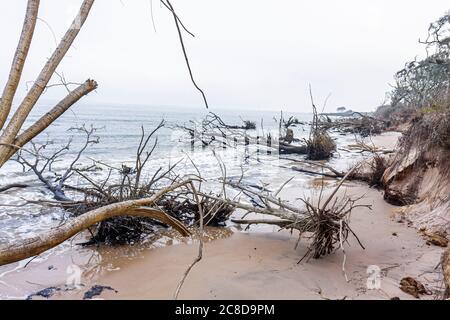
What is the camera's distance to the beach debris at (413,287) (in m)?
2.80

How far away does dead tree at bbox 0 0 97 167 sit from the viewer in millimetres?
854

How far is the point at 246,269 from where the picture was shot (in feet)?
11.5

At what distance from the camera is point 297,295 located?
292 cm

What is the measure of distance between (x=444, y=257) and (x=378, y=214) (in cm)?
322

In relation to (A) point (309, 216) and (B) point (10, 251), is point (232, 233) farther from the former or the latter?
(B) point (10, 251)

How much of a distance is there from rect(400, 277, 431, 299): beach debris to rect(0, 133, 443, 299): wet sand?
0.06m

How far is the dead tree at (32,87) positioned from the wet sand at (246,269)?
2363 millimetres

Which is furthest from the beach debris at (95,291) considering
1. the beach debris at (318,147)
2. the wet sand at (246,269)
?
the beach debris at (318,147)

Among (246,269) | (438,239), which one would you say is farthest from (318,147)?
(246,269)

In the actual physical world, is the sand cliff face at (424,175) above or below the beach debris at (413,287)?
above

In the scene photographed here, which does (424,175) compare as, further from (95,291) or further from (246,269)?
(95,291)

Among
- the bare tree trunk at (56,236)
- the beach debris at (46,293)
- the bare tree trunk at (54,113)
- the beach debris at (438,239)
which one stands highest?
the bare tree trunk at (54,113)

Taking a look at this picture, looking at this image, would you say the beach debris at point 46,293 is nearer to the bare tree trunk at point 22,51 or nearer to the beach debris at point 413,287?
the bare tree trunk at point 22,51
